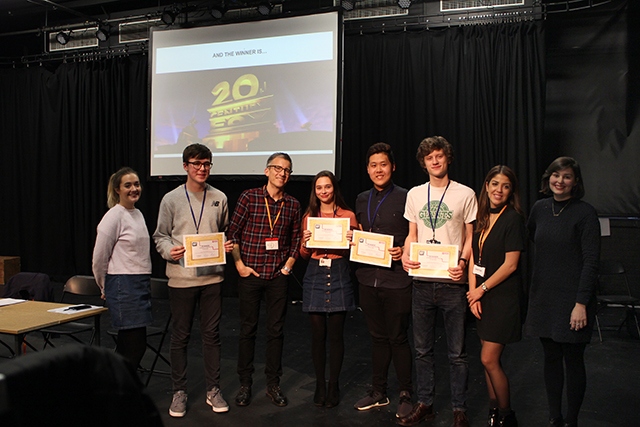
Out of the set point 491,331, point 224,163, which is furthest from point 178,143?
point 491,331

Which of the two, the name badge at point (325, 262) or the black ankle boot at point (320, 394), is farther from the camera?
the black ankle boot at point (320, 394)

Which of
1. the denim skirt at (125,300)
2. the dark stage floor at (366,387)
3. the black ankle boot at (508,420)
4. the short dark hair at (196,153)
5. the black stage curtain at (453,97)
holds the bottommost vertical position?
the dark stage floor at (366,387)

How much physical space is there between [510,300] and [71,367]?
95.3 inches

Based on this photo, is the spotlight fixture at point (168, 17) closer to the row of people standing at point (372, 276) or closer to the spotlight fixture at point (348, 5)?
the spotlight fixture at point (348, 5)

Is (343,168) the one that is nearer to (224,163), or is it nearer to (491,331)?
(224,163)

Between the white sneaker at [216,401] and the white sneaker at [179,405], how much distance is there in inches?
5.9

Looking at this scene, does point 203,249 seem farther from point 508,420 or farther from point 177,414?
point 508,420

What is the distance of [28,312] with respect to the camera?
10.6 ft

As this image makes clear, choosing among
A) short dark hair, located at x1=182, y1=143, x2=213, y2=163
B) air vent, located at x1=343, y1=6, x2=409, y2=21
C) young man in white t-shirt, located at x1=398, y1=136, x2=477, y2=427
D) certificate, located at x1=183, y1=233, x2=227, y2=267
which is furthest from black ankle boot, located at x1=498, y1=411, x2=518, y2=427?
air vent, located at x1=343, y1=6, x2=409, y2=21

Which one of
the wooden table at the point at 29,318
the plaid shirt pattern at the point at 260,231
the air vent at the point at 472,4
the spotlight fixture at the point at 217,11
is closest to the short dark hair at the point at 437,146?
the plaid shirt pattern at the point at 260,231

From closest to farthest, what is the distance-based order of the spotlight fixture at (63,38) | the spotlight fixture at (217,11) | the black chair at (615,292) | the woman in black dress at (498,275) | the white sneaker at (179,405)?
the woman in black dress at (498,275)
the white sneaker at (179,405)
the black chair at (615,292)
the spotlight fixture at (217,11)
the spotlight fixture at (63,38)

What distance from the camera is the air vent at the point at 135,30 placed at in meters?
7.48

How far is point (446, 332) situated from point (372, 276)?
20.9 inches

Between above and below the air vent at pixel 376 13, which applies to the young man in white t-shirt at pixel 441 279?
below
